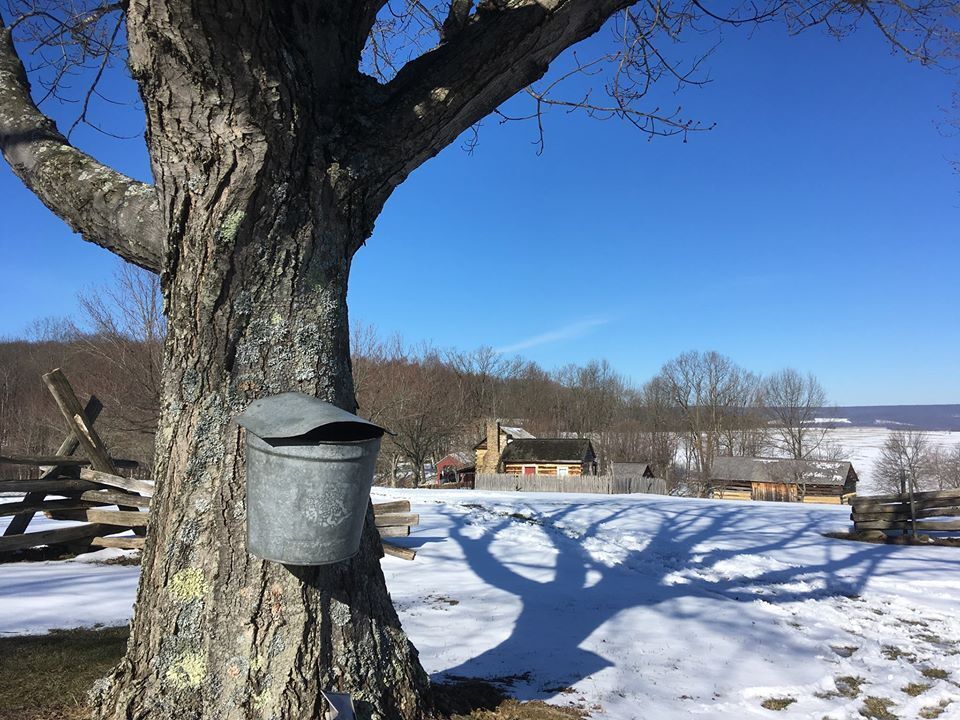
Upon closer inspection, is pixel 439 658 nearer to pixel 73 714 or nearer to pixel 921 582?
pixel 73 714

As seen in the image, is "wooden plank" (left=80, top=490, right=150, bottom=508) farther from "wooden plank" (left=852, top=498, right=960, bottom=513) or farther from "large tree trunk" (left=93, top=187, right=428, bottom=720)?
"wooden plank" (left=852, top=498, right=960, bottom=513)

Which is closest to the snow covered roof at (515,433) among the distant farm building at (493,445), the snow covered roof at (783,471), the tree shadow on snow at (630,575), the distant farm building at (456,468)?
the distant farm building at (493,445)

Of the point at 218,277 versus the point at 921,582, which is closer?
the point at 218,277

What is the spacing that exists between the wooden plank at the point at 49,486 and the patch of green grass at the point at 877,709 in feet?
29.7

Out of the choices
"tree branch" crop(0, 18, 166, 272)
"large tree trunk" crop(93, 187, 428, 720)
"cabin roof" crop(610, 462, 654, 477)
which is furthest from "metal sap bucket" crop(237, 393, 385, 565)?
"cabin roof" crop(610, 462, 654, 477)

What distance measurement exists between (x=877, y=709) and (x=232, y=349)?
4761 millimetres

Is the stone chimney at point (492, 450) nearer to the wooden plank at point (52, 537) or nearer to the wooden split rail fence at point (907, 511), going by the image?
the wooden split rail fence at point (907, 511)

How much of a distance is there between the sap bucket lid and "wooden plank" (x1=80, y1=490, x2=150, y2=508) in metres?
7.22

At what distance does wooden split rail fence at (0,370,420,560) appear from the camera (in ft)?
26.1

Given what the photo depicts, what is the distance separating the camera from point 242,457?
252 cm

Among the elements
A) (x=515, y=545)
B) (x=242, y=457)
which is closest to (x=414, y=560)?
(x=515, y=545)

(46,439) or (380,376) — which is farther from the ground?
(380,376)

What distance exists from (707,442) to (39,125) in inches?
2532

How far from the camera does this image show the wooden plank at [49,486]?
7.79 metres
